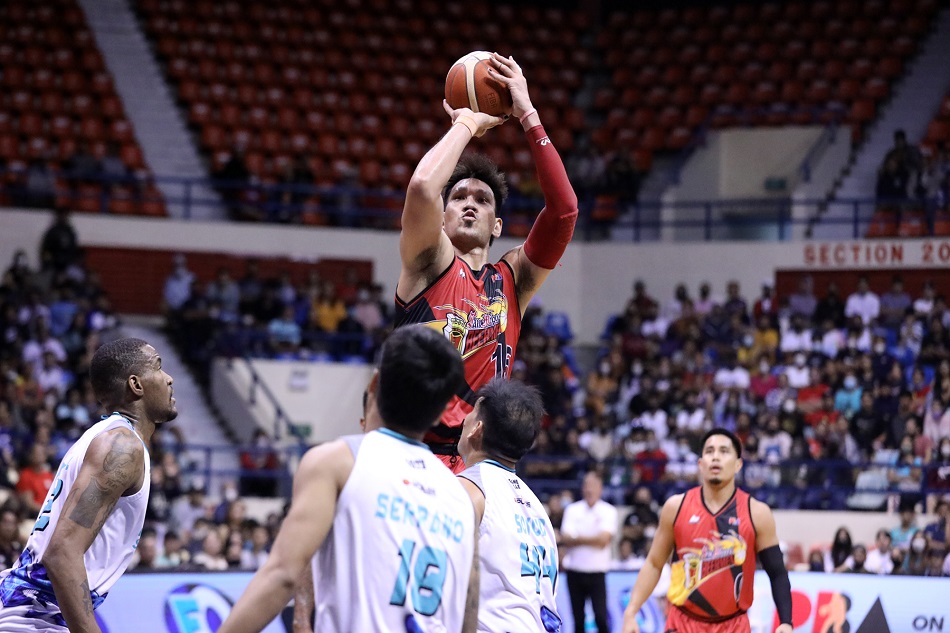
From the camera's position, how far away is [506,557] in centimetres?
506

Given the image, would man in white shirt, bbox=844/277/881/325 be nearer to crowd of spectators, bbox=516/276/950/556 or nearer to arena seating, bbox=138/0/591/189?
crowd of spectators, bbox=516/276/950/556

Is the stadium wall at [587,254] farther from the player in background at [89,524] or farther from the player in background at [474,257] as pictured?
the player in background at [89,524]

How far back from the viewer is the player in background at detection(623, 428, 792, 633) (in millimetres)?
7980

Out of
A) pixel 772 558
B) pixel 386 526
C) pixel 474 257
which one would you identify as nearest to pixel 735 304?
pixel 772 558

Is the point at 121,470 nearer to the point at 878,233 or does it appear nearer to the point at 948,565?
the point at 948,565

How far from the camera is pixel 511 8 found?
91.2 ft

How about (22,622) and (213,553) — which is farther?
(213,553)

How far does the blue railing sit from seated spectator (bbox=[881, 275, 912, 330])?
1477mm

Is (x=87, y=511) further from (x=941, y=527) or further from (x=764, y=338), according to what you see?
(x=764, y=338)

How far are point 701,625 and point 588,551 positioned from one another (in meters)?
4.27

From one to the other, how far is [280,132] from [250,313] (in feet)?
16.7

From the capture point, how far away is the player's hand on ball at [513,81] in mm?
5426

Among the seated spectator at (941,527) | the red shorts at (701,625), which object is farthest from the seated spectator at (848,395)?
the red shorts at (701,625)

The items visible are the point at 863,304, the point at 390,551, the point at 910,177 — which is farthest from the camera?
the point at 910,177
